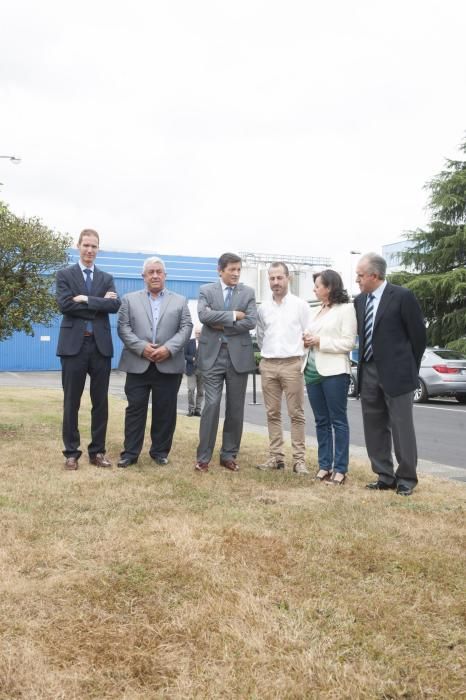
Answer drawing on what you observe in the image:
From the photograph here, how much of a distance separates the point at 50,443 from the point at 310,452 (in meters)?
2.96

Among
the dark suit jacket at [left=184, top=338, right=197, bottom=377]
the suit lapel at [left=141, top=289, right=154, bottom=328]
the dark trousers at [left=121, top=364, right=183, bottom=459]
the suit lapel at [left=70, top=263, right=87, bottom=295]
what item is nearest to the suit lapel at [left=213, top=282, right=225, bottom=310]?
the suit lapel at [left=141, top=289, right=154, bottom=328]

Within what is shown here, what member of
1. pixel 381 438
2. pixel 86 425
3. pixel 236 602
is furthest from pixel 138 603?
pixel 86 425

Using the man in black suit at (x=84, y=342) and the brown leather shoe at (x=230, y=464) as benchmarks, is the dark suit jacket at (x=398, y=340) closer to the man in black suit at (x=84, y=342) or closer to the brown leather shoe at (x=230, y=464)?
the brown leather shoe at (x=230, y=464)

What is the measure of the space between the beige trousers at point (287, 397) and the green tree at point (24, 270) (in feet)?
9.95

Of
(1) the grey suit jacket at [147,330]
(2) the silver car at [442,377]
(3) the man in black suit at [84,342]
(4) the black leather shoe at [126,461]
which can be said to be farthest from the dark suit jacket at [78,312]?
(2) the silver car at [442,377]

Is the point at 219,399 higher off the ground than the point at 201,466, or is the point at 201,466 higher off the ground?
the point at 219,399

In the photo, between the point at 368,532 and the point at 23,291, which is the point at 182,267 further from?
the point at 368,532

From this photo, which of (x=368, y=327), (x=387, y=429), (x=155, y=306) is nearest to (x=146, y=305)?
(x=155, y=306)

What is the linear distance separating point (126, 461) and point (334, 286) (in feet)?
8.23

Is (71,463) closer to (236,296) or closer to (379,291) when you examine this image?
(236,296)

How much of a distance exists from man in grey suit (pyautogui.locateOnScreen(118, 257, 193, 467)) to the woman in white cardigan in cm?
129

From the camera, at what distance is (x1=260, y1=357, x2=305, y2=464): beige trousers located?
20.0 ft

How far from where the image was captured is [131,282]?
3644 centimetres

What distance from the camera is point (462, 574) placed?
10.4ft
